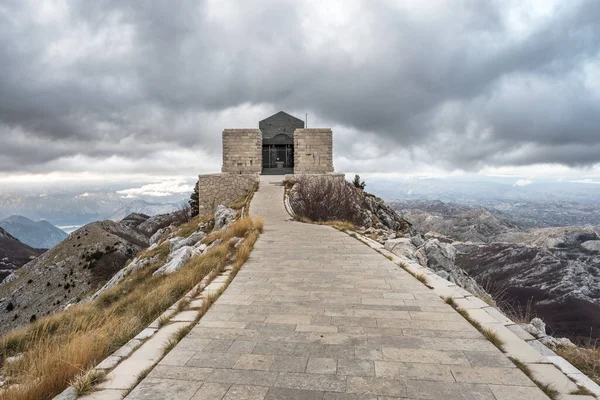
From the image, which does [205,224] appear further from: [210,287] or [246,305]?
[246,305]

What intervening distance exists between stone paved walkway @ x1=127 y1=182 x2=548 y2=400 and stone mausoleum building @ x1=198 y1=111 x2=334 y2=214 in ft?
58.2

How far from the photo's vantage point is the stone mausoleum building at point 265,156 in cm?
2458

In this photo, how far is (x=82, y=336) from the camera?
13.9 ft

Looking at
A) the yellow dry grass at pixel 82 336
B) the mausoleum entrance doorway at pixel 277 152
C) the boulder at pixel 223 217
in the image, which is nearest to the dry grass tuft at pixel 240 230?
the yellow dry grass at pixel 82 336

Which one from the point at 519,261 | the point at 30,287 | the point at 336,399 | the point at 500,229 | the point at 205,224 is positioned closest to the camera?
the point at 336,399

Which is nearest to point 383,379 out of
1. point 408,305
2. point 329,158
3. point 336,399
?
point 336,399

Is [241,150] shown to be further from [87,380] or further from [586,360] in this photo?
[586,360]

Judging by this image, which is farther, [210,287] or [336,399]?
[210,287]

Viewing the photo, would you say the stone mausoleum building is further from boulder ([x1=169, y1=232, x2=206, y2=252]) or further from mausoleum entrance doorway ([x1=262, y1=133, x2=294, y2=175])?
boulder ([x1=169, y1=232, x2=206, y2=252])

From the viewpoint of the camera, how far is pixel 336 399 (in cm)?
Answer: 312

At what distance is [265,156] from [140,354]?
28754 millimetres

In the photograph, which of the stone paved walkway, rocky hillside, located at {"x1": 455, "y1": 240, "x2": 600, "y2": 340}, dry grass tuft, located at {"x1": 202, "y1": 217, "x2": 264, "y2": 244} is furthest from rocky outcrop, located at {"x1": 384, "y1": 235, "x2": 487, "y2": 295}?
rocky hillside, located at {"x1": 455, "y1": 240, "x2": 600, "y2": 340}

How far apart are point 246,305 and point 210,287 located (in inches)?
54.9

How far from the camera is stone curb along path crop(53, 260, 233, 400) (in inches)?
130
